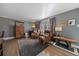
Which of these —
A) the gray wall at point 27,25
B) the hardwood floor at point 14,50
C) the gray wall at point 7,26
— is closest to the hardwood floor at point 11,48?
the hardwood floor at point 14,50

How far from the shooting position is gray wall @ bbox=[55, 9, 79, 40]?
1468 mm

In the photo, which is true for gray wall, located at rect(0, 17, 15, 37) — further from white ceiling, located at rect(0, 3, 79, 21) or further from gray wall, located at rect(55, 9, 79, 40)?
gray wall, located at rect(55, 9, 79, 40)

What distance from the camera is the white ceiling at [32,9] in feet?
4.90

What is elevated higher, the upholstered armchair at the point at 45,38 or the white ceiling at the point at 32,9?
the white ceiling at the point at 32,9

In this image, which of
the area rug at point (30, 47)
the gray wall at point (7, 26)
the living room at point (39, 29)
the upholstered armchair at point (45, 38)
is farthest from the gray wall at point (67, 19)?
the gray wall at point (7, 26)

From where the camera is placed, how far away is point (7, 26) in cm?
159

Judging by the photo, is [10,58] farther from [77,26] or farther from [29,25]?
[77,26]

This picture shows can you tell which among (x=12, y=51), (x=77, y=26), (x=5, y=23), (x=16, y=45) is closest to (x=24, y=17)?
(x=5, y=23)

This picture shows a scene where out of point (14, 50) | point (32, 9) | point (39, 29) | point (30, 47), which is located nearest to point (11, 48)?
point (14, 50)

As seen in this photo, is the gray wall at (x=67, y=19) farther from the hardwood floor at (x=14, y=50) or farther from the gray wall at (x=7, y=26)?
the gray wall at (x=7, y=26)

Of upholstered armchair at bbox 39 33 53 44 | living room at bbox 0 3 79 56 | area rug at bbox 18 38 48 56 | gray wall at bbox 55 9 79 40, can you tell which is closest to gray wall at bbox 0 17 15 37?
living room at bbox 0 3 79 56

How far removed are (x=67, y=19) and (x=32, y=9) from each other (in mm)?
645

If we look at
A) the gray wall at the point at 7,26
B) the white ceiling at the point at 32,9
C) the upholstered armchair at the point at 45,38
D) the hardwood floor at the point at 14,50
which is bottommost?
the hardwood floor at the point at 14,50

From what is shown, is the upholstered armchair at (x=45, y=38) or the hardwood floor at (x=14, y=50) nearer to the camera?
the hardwood floor at (x=14, y=50)
